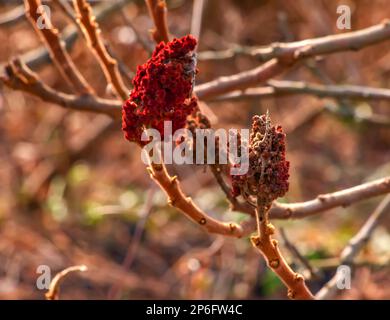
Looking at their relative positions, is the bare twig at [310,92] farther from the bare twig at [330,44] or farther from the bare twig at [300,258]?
the bare twig at [300,258]

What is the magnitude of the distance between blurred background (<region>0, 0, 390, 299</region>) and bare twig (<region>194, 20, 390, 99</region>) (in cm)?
90

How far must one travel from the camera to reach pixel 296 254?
6.21 ft

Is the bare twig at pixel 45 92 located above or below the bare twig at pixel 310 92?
below

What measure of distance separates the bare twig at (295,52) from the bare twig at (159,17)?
0.54 feet

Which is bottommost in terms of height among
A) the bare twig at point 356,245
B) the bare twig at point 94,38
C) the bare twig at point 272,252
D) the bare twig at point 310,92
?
the bare twig at point 272,252

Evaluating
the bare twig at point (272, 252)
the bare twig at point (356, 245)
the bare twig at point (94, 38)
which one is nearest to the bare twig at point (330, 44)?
the bare twig at point (94, 38)

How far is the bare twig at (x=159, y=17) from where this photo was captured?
1729mm

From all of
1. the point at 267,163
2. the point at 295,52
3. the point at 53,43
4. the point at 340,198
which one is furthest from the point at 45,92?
the point at 267,163

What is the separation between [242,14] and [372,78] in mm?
853

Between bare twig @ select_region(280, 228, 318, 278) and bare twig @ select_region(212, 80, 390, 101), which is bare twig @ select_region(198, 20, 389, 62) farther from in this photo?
bare twig @ select_region(280, 228, 318, 278)

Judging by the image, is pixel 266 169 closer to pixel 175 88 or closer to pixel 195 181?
pixel 175 88

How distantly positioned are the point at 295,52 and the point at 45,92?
24.9 inches

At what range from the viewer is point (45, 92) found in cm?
182

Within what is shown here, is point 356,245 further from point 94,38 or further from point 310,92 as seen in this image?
point 94,38
